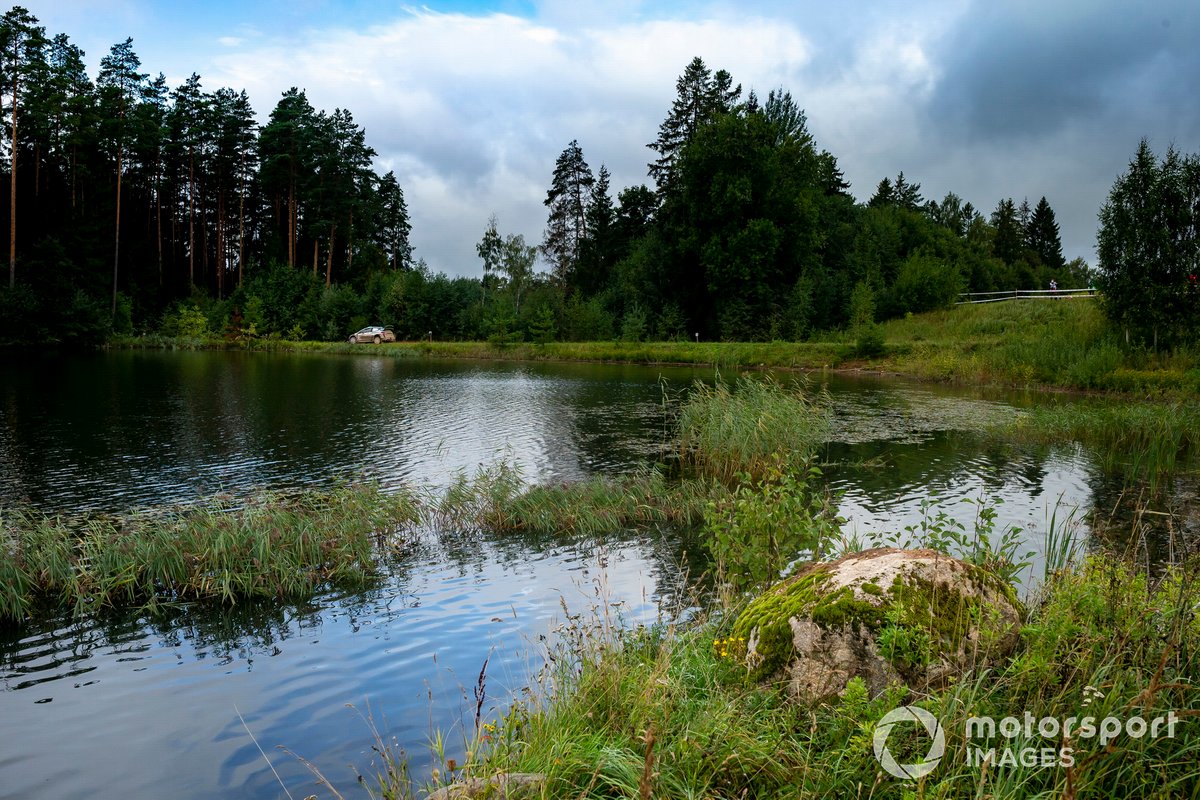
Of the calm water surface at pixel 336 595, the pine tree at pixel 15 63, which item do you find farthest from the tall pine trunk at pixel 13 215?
the calm water surface at pixel 336 595

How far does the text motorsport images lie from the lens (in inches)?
122

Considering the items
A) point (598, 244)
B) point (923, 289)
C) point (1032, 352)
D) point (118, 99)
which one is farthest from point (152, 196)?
point (1032, 352)

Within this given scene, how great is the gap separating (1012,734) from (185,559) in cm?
901

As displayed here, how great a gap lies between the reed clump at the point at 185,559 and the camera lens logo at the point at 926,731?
25.0 feet

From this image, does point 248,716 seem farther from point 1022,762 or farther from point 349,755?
point 1022,762

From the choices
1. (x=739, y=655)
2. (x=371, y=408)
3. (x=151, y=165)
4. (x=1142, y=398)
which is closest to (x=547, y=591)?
(x=739, y=655)

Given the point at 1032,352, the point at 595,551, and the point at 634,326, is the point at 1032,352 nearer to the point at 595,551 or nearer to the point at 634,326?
the point at 634,326

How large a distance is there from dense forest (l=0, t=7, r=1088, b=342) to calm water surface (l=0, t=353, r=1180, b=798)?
1047 inches

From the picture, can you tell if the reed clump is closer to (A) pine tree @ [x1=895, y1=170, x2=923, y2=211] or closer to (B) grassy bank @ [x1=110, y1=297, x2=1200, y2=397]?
(B) grassy bank @ [x1=110, y1=297, x2=1200, y2=397]

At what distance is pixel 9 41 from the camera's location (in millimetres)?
45969

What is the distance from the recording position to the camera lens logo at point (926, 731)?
3086mm

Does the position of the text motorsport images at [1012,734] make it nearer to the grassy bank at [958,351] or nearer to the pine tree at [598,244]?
the grassy bank at [958,351]

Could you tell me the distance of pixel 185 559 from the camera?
30.0 ft

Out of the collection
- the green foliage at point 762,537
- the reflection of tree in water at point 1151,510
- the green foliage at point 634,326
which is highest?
the green foliage at point 634,326
